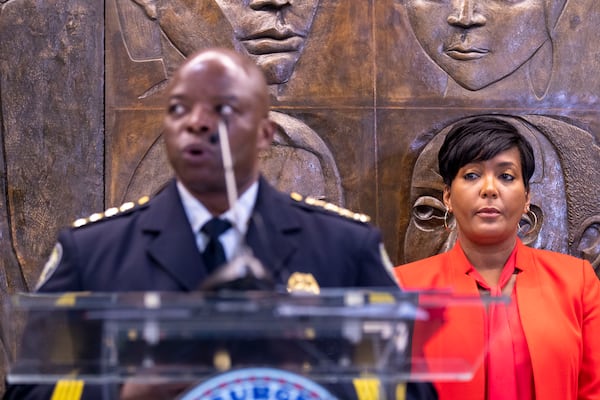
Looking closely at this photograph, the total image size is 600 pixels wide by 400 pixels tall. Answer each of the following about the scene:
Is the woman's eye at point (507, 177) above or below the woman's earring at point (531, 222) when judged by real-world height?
above

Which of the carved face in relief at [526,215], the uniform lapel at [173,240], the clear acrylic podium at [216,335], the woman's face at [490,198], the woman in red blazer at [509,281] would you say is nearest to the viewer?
the clear acrylic podium at [216,335]

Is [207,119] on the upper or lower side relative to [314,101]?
upper

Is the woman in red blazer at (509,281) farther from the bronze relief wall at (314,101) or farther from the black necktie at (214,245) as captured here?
the black necktie at (214,245)

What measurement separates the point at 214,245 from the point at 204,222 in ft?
0.18

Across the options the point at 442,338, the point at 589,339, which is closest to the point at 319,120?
the point at 589,339

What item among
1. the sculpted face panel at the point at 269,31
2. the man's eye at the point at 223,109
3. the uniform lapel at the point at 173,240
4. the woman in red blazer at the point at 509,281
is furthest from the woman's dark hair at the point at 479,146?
the man's eye at the point at 223,109

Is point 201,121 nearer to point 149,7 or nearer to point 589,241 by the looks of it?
point 149,7

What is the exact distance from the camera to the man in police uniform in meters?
2.00

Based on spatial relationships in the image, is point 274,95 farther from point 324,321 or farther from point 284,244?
point 324,321

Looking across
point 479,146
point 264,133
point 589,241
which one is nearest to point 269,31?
point 479,146

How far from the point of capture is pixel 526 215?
425 centimetres

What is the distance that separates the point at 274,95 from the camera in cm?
427

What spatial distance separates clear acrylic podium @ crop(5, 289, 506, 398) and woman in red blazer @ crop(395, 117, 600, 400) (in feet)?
4.95

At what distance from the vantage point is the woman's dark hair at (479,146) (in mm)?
3500
